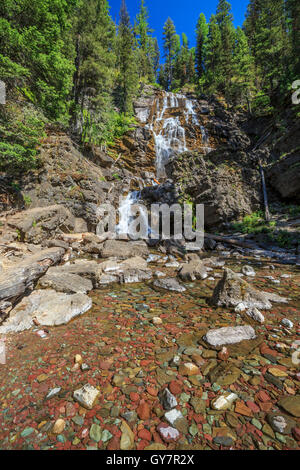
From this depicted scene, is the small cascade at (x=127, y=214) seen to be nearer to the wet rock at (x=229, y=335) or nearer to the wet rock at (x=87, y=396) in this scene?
the wet rock at (x=229, y=335)

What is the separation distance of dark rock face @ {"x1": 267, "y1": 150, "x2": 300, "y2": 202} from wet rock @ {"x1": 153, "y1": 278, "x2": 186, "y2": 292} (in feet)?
49.8

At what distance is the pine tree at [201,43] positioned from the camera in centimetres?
4400

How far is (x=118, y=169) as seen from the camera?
835 inches

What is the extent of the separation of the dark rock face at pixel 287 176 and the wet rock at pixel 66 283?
56.9 feet

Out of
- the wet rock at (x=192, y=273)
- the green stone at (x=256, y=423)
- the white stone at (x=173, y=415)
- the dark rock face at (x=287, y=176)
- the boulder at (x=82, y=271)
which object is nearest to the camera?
the green stone at (x=256, y=423)

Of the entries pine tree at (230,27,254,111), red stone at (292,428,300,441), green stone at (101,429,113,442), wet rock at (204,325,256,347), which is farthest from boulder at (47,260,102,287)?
pine tree at (230,27,254,111)

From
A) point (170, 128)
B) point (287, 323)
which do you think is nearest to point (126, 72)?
point (170, 128)

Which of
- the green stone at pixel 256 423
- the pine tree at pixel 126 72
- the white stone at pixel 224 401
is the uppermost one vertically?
the pine tree at pixel 126 72

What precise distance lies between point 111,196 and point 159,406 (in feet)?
50.5

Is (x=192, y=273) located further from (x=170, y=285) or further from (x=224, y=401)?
(x=224, y=401)

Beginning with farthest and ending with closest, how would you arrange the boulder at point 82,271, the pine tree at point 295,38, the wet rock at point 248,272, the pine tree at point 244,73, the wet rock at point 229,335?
the pine tree at point 244,73
the pine tree at point 295,38
the wet rock at point 248,272
the boulder at point 82,271
the wet rock at point 229,335

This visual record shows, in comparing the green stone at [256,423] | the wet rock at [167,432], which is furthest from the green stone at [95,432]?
the green stone at [256,423]

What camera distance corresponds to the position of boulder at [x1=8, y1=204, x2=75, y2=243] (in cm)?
852

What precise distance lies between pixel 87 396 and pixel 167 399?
92 centimetres
